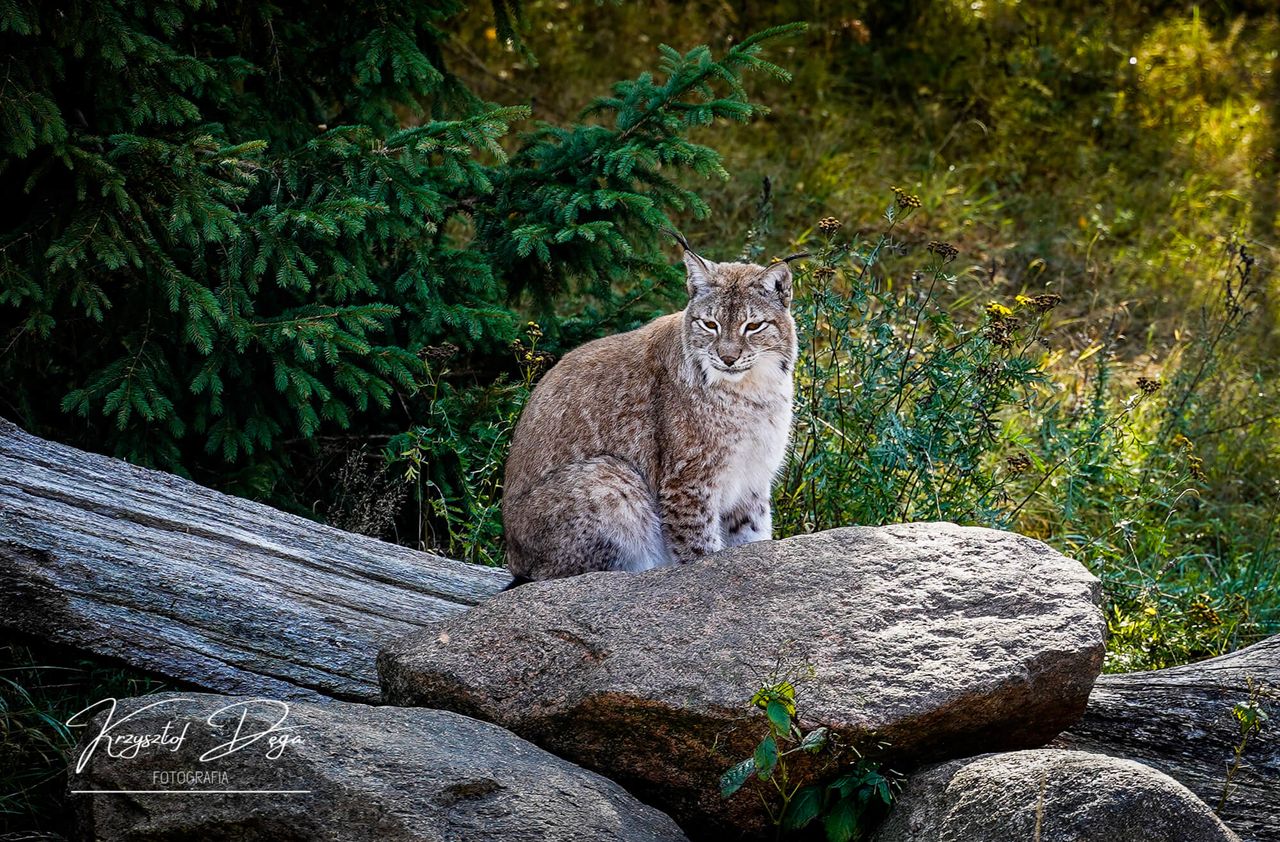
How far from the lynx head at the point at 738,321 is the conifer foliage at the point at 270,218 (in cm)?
78

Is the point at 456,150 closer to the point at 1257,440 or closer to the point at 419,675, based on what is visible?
the point at 419,675

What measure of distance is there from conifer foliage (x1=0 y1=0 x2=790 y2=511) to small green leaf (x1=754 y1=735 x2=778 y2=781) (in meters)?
2.74

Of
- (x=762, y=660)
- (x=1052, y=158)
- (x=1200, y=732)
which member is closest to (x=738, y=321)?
(x=762, y=660)

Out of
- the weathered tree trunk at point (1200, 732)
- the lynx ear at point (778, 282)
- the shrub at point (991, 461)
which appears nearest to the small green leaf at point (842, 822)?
the weathered tree trunk at point (1200, 732)

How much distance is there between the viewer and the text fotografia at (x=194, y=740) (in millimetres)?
A: 3350

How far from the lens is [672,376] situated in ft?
17.3

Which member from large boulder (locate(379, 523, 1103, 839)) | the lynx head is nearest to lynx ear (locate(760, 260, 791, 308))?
the lynx head

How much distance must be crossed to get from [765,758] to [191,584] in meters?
2.25

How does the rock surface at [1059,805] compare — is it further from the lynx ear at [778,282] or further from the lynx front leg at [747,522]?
the lynx ear at [778,282]

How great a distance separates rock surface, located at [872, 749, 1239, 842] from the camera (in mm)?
3119

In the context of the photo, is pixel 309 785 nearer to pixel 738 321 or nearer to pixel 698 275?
pixel 738 321

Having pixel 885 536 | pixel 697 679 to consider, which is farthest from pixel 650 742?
pixel 885 536

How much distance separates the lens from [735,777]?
351cm

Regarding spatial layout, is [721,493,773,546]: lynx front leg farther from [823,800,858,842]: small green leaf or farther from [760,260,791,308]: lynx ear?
[823,800,858,842]: small green leaf
